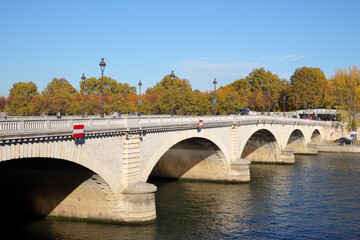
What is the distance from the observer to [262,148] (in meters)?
59.8

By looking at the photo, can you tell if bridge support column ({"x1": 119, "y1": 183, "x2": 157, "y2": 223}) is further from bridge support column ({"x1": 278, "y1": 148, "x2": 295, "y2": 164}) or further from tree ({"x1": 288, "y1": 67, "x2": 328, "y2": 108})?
tree ({"x1": 288, "y1": 67, "x2": 328, "y2": 108})

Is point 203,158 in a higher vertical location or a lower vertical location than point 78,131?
lower

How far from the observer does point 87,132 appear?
2173 cm

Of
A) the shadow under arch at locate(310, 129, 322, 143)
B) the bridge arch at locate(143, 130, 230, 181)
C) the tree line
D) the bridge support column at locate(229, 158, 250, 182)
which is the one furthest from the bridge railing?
the shadow under arch at locate(310, 129, 322, 143)

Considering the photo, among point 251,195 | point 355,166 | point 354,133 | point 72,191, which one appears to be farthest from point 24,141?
point 354,133

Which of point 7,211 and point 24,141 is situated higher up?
point 24,141

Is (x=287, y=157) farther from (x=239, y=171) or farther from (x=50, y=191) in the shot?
(x=50, y=191)

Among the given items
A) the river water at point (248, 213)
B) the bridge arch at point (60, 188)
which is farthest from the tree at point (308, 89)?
the bridge arch at point (60, 188)

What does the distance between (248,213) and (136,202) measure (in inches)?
395

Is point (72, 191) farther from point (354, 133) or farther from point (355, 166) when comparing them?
point (354, 133)

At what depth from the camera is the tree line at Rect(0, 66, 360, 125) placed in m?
74.9

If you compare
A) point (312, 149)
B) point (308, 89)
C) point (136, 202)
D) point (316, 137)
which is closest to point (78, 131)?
point (136, 202)

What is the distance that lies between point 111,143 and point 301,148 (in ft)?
184

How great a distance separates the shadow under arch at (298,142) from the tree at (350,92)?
17.5 metres
